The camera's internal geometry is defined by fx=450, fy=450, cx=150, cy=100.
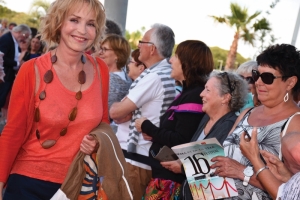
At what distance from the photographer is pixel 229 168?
9.75ft

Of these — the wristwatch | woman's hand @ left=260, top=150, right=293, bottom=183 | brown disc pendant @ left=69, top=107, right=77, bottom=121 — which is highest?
brown disc pendant @ left=69, top=107, right=77, bottom=121

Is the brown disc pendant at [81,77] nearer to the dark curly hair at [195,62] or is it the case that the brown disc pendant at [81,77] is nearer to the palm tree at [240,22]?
the dark curly hair at [195,62]

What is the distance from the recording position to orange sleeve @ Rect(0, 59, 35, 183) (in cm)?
253

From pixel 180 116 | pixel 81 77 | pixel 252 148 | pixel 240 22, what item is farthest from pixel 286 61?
pixel 240 22

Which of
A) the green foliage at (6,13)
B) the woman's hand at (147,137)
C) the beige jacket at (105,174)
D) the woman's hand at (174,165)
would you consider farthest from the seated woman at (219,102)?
the green foliage at (6,13)

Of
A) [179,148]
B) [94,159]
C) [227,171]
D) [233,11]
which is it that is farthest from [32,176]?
[233,11]

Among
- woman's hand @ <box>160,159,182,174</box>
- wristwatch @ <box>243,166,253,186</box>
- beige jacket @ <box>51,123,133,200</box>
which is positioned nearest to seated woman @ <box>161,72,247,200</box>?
woman's hand @ <box>160,159,182,174</box>

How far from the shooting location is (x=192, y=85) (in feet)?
12.9

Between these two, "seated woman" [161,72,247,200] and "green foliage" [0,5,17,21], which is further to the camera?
"green foliage" [0,5,17,21]

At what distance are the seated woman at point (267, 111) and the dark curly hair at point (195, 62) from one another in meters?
0.84

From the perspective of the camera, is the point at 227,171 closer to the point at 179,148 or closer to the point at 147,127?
the point at 179,148

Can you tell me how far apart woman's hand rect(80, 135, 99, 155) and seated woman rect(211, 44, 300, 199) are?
2.99ft

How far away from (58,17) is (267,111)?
1533 mm

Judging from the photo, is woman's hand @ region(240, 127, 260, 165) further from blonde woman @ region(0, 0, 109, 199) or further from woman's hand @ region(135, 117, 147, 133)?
woman's hand @ region(135, 117, 147, 133)
